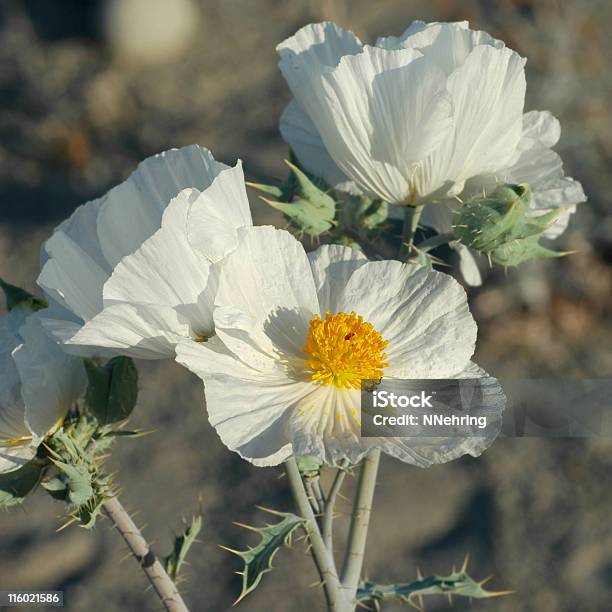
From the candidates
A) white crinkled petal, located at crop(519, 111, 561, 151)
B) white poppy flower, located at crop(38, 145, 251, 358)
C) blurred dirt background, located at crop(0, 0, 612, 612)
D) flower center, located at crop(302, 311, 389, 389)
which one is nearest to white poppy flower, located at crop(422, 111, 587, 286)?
white crinkled petal, located at crop(519, 111, 561, 151)

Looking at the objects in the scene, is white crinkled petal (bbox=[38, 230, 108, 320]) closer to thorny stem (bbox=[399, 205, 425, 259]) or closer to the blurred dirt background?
thorny stem (bbox=[399, 205, 425, 259])

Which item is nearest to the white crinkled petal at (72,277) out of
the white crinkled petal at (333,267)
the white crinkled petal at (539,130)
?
the white crinkled petal at (333,267)

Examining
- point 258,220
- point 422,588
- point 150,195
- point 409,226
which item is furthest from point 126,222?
point 258,220

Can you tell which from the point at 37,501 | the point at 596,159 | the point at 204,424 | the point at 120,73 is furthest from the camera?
the point at 120,73

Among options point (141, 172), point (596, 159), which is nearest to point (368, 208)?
point (141, 172)

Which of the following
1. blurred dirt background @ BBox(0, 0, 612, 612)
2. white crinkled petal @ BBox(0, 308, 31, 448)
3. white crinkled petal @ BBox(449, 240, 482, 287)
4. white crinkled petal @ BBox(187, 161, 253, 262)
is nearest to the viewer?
white crinkled petal @ BBox(187, 161, 253, 262)

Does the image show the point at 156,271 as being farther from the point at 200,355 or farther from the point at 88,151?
the point at 88,151

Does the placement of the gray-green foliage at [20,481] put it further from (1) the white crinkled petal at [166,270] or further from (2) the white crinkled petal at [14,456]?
(1) the white crinkled petal at [166,270]
